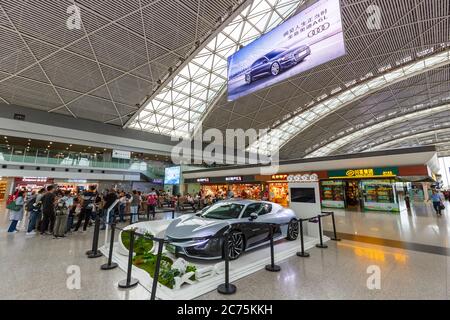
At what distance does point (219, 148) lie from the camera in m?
29.6

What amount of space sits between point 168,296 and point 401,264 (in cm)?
480

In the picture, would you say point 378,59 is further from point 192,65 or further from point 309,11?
point 192,65

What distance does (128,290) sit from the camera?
123 inches

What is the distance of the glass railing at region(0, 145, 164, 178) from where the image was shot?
17.1 meters

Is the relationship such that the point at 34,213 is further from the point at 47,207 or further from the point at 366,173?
the point at 366,173

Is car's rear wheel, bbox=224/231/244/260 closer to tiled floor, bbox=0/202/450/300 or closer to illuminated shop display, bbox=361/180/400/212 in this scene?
tiled floor, bbox=0/202/450/300

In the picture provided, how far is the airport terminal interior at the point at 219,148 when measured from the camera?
3.67m

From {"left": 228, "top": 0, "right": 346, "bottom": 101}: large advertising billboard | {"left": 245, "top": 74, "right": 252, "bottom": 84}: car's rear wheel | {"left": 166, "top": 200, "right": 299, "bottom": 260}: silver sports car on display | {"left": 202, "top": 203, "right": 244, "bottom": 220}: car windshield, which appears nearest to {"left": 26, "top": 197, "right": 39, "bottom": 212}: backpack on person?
{"left": 166, "top": 200, "right": 299, "bottom": 260}: silver sports car on display

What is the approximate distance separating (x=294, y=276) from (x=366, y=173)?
43.1ft

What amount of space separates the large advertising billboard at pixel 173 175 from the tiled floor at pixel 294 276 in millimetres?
14327

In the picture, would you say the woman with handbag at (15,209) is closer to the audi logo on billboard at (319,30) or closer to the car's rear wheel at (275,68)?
the car's rear wheel at (275,68)

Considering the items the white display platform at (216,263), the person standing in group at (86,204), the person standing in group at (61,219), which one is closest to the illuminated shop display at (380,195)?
the white display platform at (216,263)
